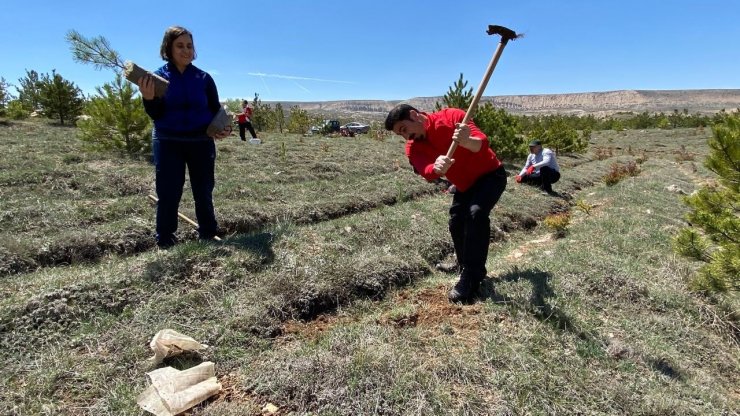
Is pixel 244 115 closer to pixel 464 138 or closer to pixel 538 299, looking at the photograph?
pixel 464 138

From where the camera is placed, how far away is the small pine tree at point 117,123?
9664mm

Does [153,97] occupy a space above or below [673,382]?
above

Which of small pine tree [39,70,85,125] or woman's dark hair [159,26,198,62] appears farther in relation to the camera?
small pine tree [39,70,85,125]

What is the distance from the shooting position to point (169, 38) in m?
3.72

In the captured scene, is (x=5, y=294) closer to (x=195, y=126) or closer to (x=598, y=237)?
(x=195, y=126)

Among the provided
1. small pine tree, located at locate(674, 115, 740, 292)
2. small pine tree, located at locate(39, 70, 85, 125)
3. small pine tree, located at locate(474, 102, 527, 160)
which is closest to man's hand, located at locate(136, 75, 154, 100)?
small pine tree, located at locate(674, 115, 740, 292)

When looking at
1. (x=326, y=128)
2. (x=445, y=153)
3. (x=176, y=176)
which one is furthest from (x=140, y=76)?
(x=326, y=128)

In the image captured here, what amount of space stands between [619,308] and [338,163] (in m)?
8.26

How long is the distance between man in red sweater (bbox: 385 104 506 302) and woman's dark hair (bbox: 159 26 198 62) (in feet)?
7.00

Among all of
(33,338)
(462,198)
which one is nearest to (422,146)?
(462,198)

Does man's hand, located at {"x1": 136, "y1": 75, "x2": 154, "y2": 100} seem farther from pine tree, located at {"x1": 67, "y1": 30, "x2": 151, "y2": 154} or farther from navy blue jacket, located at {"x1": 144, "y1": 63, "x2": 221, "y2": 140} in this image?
pine tree, located at {"x1": 67, "y1": 30, "x2": 151, "y2": 154}

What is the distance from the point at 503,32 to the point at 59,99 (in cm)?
2169

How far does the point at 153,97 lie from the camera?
11.9 ft

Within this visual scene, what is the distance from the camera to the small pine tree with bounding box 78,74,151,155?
9664 millimetres
